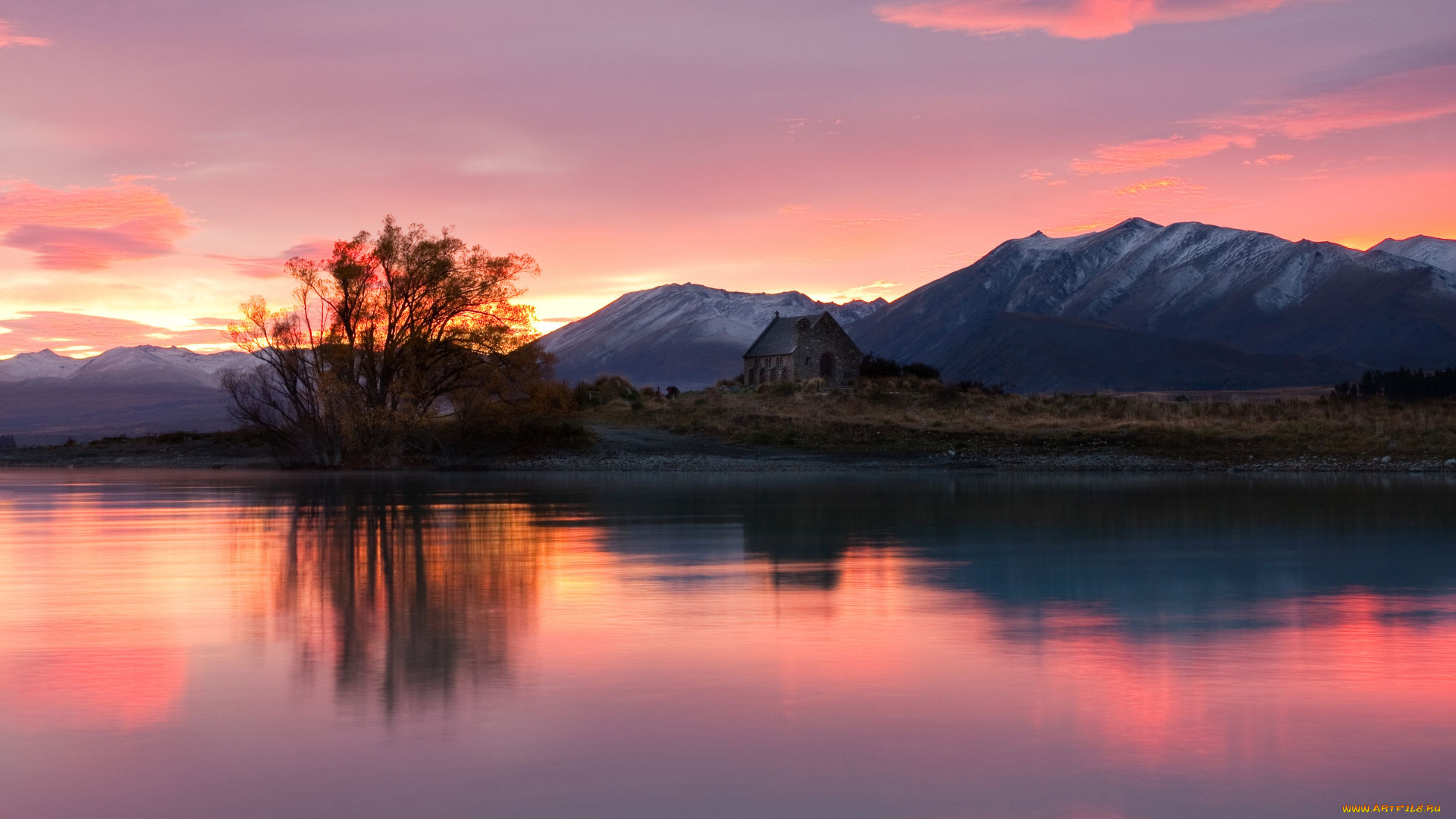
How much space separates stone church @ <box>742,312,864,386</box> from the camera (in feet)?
321

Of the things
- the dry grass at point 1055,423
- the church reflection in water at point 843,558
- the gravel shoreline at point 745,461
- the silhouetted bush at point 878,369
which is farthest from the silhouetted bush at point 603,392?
the church reflection in water at point 843,558

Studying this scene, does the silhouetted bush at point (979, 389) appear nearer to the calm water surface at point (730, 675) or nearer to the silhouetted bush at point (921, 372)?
the silhouetted bush at point (921, 372)

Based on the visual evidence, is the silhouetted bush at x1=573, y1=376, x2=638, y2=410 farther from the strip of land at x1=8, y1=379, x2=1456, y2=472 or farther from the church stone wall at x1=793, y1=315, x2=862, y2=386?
the church stone wall at x1=793, y1=315, x2=862, y2=386

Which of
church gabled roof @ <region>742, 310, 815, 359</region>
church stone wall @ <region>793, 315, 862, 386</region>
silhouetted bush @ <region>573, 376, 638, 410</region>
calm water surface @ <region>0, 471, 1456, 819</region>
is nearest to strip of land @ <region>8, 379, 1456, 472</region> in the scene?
silhouetted bush @ <region>573, 376, 638, 410</region>

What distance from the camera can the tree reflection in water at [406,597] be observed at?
10016 mm

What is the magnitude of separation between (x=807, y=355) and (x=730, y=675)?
290 ft

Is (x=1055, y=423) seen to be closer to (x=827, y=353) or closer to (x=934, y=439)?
(x=934, y=439)

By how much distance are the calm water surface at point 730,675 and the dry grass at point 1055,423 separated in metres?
32.5

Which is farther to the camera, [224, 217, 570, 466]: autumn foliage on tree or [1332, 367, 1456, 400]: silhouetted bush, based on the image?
[1332, 367, 1456, 400]: silhouetted bush

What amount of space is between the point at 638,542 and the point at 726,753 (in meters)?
13.3

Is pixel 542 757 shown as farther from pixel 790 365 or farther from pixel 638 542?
pixel 790 365

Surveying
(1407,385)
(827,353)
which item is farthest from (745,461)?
(1407,385)

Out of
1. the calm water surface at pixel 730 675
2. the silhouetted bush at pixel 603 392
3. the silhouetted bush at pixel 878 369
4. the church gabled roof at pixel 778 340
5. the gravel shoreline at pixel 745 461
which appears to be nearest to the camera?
the calm water surface at pixel 730 675

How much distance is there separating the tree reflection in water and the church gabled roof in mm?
71990
